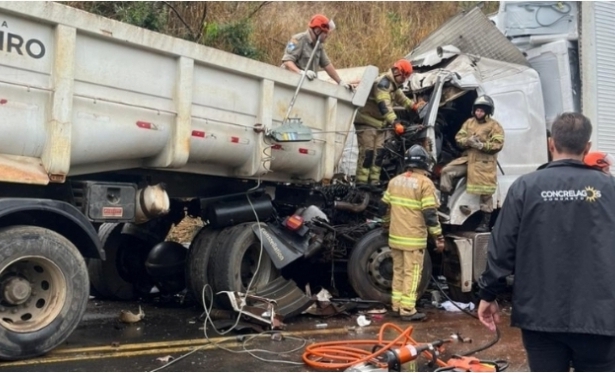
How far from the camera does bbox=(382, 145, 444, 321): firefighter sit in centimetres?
691

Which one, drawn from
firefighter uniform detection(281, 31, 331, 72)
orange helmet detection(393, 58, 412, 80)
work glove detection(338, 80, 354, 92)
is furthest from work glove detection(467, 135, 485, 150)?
firefighter uniform detection(281, 31, 331, 72)

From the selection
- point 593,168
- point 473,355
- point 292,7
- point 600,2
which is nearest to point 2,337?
point 473,355

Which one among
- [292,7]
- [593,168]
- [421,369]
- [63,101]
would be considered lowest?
[421,369]

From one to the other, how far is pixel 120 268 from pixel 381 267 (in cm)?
245

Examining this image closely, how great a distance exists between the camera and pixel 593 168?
310cm

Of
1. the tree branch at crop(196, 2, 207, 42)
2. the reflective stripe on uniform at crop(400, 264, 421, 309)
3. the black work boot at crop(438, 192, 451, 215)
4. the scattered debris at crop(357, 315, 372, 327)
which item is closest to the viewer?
the scattered debris at crop(357, 315, 372, 327)

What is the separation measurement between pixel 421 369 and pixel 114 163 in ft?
8.33

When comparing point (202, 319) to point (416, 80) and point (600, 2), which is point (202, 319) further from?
point (600, 2)

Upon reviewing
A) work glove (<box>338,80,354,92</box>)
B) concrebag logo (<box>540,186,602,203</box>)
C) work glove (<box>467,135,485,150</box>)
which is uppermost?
work glove (<box>338,80,354,92</box>)

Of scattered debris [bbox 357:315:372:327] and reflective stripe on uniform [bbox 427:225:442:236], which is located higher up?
reflective stripe on uniform [bbox 427:225:442:236]

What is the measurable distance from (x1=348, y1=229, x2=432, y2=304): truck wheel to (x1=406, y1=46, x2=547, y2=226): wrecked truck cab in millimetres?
801

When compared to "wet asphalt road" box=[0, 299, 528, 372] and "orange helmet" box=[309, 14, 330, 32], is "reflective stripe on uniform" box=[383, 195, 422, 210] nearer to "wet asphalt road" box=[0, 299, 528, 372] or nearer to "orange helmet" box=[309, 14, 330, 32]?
"wet asphalt road" box=[0, 299, 528, 372]

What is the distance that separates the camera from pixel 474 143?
7.36 metres

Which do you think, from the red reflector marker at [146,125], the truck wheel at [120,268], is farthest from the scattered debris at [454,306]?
the red reflector marker at [146,125]
